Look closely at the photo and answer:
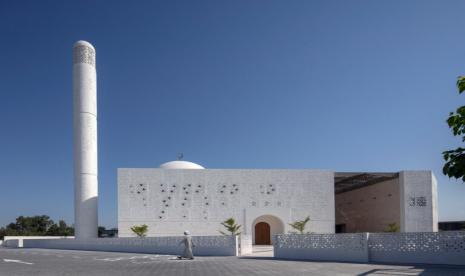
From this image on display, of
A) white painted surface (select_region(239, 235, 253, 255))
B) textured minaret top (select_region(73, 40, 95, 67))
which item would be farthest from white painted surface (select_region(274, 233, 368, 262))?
textured minaret top (select_region(73, 40, 95, 67))

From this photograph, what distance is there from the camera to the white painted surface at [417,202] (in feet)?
79.8

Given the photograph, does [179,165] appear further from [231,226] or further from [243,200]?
[231,226]

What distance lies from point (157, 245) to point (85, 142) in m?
11.1

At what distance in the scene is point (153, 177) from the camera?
24578mm

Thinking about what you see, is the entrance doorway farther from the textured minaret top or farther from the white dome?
the textured minaret top

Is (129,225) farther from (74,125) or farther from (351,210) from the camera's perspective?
(351,210)

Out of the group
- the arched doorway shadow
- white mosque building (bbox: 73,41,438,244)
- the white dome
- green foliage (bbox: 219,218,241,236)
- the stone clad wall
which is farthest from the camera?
the white dome

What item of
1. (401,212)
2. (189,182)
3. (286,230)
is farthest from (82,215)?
(401,212)

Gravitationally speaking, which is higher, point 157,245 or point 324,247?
point 324,247

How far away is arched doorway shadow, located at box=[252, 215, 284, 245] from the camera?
2542 cm

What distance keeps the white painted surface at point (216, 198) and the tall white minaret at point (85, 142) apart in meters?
2.49

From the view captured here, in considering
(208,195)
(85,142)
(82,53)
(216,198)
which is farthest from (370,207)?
(82,53)

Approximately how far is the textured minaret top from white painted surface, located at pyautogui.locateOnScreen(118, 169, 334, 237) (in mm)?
7730

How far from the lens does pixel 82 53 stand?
26.0 m
